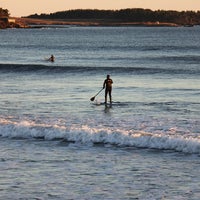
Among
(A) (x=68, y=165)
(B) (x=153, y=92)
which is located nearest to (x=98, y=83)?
(B) (x=153, y=92)

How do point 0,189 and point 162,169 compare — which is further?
point 162,169

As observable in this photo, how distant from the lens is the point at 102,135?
22.3 meters

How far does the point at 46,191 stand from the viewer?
53.3 ft

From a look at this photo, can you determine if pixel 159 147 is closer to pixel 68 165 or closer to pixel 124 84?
pixel 68 165

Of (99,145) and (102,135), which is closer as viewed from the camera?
(99,145)

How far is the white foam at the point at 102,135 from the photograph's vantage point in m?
20.9

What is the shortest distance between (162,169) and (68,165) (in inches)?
104

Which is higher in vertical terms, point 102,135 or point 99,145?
point 102,135

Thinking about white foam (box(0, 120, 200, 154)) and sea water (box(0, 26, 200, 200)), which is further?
white foam (box(0, 120, 200, 154))

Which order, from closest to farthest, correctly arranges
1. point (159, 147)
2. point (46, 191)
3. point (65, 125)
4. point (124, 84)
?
1. point (46, 191)
2. point (159, 147)
3. point (65, 125)
4. point (124, 84)

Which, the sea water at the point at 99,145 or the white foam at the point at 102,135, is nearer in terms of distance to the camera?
the sea water at the point at 99,145

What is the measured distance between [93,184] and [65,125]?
8.53 meters

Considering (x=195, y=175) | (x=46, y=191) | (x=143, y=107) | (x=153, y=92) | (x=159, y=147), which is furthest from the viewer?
(x=153, y=92)

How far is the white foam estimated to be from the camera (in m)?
20.9
